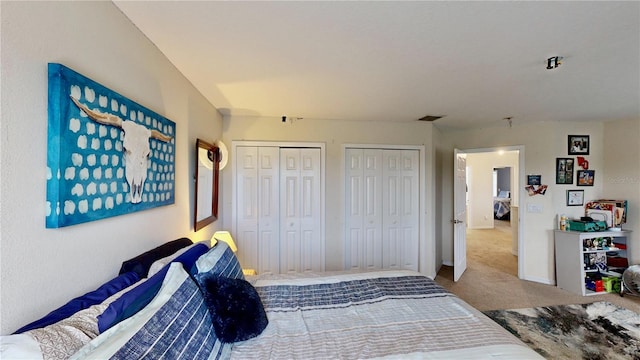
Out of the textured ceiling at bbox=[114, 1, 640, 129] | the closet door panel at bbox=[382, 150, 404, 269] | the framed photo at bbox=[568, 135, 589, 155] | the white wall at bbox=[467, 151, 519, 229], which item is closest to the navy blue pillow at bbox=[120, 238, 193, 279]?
the textured ceiling at bbox=[114, 1, 640, 129]

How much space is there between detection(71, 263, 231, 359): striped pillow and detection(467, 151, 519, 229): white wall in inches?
325

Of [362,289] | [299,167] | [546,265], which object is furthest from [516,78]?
[546,265]

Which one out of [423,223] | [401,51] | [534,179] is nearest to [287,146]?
[401,51]

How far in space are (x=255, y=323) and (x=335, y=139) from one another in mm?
2686

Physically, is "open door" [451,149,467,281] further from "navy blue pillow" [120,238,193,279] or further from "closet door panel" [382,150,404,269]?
"navy blue pillow" [120,238,193,279]

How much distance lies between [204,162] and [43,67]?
1656mm

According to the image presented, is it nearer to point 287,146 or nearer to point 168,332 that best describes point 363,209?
point 287,146

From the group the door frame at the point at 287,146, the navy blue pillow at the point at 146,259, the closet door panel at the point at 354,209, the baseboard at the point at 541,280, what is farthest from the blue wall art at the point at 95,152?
the baseboard at the point at 541,280

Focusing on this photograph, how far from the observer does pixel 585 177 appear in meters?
3.69

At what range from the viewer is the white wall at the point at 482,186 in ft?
25.3

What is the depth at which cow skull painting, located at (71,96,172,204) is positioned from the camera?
1.22 metres

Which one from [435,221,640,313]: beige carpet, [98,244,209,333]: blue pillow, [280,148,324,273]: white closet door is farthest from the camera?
[280,148,324,273]: white closet door

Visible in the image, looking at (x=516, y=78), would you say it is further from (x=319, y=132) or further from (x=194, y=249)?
(x=194, y=249)

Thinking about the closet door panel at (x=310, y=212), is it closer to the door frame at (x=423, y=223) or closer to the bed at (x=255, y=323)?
the door frame at (x=423, y=223)
